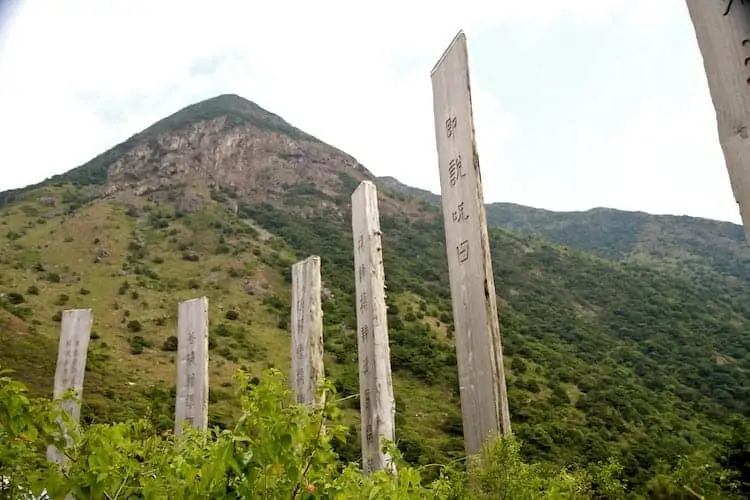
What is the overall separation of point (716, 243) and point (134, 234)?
42993 millimetres

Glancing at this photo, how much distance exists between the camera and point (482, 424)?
2826 mm

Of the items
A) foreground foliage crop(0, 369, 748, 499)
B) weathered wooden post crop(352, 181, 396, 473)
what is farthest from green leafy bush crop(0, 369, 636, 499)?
weathered wooden post crop(352, 181, 396, 473)

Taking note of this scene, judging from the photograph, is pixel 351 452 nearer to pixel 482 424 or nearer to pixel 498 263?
pixel 482 424

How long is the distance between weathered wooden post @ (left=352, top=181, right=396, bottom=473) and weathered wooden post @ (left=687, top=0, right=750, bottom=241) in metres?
3.18

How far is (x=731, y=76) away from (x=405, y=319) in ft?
77.9

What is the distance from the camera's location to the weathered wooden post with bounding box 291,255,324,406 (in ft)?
18.3

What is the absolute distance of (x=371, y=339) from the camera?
15.3ft

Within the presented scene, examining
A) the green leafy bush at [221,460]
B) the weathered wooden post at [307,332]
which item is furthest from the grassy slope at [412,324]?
the green leafy bush at [221,460]

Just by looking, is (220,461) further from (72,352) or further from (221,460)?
(72,352)

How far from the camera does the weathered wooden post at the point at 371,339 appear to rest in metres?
4.43

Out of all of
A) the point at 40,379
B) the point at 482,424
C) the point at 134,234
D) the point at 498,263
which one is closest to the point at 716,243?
the point at 498,263

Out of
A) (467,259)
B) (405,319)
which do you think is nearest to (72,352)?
(467,259)

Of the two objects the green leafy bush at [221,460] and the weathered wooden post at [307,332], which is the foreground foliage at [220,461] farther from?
the weathered wooden post at [307,332]

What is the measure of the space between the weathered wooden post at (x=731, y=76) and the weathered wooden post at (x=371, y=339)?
3.18 meters
